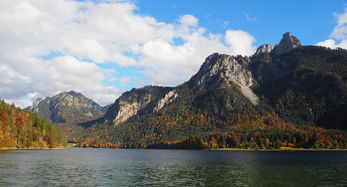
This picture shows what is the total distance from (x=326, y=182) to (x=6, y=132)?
18517cm

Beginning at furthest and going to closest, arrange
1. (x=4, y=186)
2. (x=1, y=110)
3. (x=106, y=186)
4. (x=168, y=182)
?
1. (x=1, y=110)
2. (x=168, y=182)
3. (x=106, y=186)
4. (x=4, y=186)

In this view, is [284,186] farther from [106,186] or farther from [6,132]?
[6,132]

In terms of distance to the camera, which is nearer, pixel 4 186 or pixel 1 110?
pixel 4 186

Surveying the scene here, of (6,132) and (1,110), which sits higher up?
(1,110)

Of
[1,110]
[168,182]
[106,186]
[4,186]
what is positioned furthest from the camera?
[1,110]

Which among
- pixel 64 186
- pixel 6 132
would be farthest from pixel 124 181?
pixel 6 132

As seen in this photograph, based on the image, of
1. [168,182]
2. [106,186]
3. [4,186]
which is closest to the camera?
[4,186]

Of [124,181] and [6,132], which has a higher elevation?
[6,132]

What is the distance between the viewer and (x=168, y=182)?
6700 centimetres

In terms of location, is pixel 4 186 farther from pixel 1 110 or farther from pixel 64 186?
pixel 1 110

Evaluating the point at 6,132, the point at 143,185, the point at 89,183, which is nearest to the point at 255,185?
the point at 143,185

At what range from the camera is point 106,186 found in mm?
60750

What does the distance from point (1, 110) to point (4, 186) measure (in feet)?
525

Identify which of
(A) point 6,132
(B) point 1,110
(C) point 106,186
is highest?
(B) point 1,110
